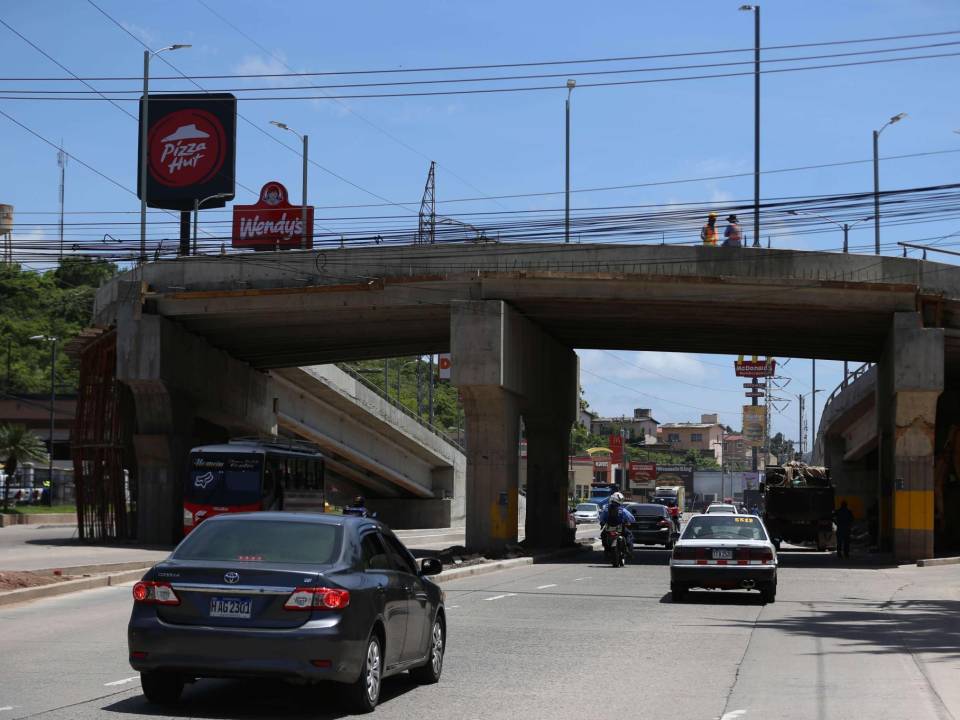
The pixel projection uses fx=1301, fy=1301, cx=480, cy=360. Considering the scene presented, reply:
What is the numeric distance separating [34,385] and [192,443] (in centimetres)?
6405

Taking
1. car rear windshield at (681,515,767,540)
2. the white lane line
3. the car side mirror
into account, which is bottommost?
the white lane line

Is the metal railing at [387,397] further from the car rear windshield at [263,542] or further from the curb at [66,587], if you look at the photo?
the car rear windshield at [263,542]

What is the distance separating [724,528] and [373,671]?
46.5 ft

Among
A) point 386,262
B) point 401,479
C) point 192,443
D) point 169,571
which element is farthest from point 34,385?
point 169,571

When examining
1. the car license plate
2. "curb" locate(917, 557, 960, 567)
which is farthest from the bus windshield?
the car license plate

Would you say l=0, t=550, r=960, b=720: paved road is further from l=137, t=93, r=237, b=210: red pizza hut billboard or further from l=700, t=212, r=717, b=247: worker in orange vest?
l=137, t=93, r=237, b=210: red pizza hut billboard

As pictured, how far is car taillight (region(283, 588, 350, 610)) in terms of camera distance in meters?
9.77

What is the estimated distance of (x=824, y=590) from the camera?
2780 centimetres

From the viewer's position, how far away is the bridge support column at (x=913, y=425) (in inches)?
1481

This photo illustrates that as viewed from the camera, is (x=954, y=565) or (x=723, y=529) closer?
(x=723, y=529)

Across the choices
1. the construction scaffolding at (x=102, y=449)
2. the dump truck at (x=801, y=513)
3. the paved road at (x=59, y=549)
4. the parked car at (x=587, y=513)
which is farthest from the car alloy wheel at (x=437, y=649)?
the parked car at (x=587, y=513)

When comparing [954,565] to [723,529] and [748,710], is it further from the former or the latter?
[748,710]

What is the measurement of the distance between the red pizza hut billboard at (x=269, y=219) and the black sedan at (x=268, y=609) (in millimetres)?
42940

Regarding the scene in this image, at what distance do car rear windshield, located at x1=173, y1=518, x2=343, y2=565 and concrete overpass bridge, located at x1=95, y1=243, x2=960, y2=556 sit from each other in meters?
26.9
